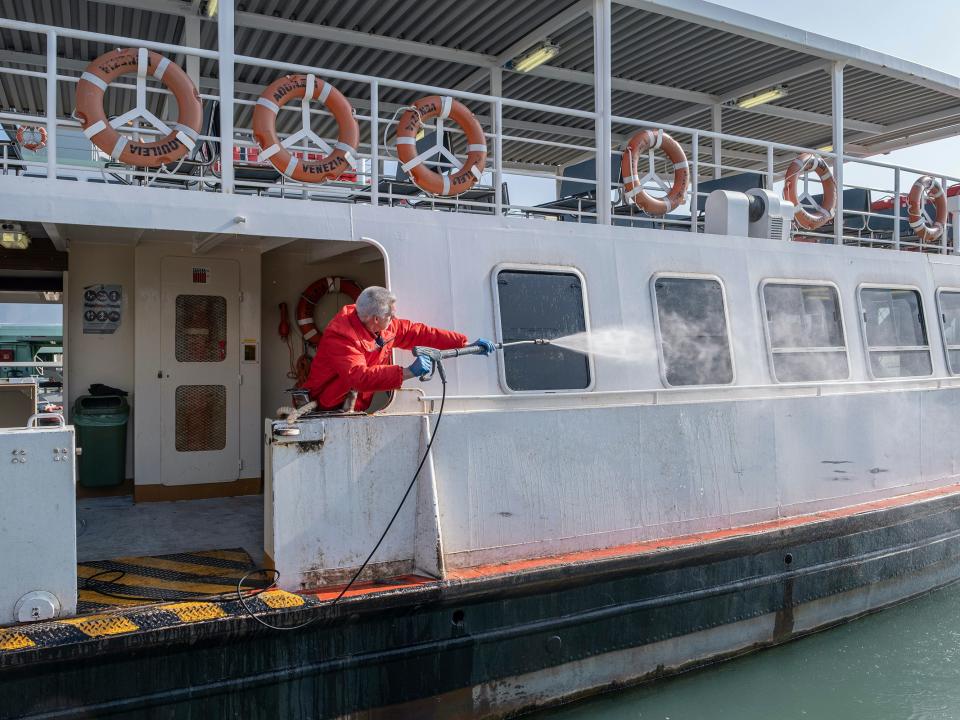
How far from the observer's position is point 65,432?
3.66 meters

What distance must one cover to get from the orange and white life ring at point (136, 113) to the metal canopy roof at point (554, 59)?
8.90ft

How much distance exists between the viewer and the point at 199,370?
22.0 ft

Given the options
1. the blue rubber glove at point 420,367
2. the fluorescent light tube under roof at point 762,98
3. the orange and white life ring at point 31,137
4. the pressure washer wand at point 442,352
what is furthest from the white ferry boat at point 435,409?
the fluorescent light tube under roof at point 762,98

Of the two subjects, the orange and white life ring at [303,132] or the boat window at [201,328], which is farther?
the boat window at [201,328]

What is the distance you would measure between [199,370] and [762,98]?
7700mm

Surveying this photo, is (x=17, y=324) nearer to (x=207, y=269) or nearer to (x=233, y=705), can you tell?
(x=207, y=269)

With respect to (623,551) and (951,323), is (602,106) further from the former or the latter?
(951,323)

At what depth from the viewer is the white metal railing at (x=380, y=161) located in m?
4.88

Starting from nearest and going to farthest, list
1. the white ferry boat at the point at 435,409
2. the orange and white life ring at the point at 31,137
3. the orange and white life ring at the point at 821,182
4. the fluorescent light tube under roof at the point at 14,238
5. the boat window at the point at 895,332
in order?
the white ferry boat at the point at 435,409 < the fluorescent light tube under roof at the point at 14,238 < the boat window at the point at 895,332 < the orange and white life ring at the point at 821,182 < the orange and white life ring at the point at 31,137

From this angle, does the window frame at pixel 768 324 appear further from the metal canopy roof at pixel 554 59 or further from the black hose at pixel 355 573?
the black hose at pixel 355 573

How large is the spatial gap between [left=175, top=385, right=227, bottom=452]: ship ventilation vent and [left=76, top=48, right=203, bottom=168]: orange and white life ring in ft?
7.69

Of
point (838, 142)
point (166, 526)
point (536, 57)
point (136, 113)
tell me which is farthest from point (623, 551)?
point (536, 57)

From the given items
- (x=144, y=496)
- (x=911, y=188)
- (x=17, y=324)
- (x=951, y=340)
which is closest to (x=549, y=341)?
(x=144, y=496)

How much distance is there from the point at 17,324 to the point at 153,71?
771 inches
